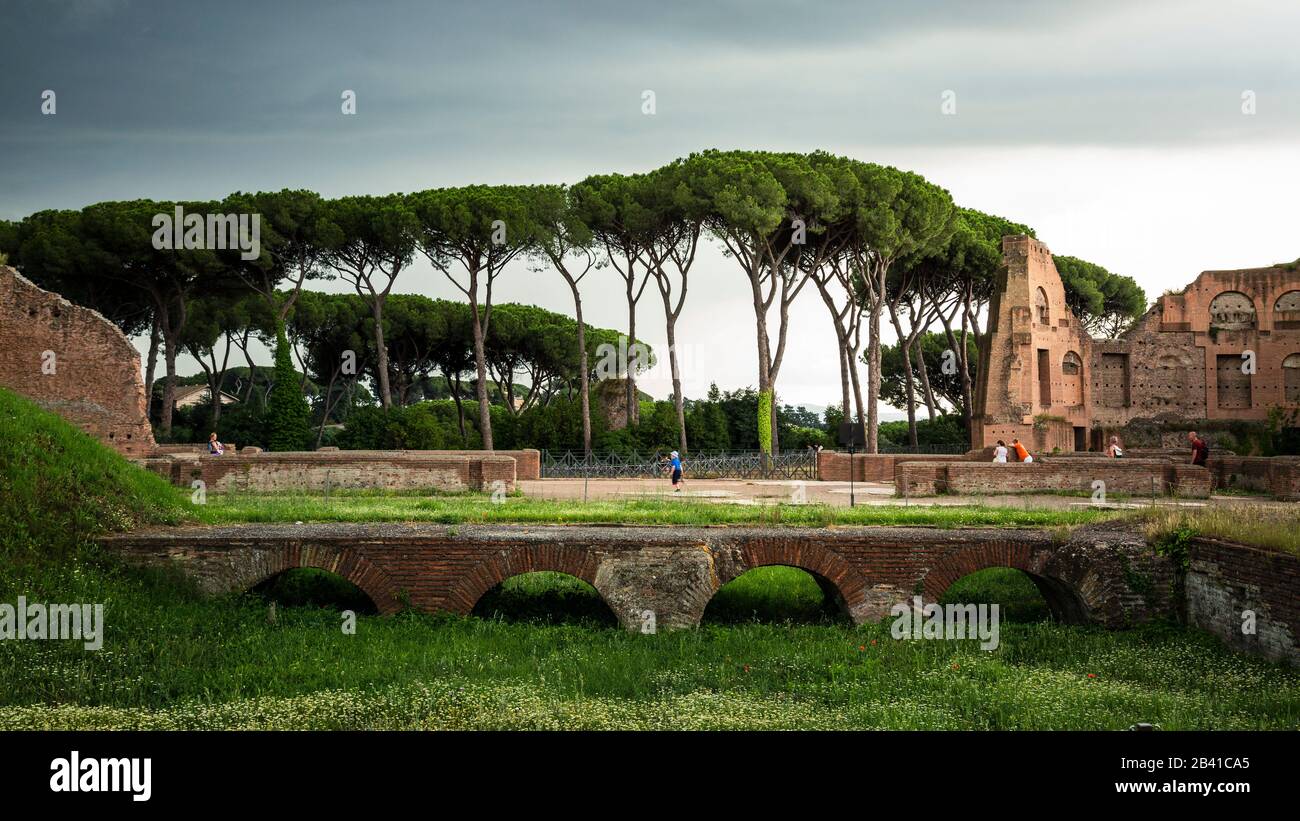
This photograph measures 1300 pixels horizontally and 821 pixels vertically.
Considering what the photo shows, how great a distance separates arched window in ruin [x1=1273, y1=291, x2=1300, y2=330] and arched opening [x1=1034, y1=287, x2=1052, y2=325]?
7.70 m

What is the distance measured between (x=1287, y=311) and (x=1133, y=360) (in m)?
5.24

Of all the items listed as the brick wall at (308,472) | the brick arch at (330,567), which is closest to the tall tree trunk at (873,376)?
the brick wall at (308,472)

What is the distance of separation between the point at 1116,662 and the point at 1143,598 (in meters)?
1.80

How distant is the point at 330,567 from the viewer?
11.9 meters

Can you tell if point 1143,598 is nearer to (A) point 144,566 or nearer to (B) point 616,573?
(B) point 616,573

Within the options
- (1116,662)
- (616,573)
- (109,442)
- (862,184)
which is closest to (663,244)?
(862,184)

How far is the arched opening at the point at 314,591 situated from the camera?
13102 mm

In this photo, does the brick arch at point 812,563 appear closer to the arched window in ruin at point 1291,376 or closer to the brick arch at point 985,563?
the brick arch at point 985,563

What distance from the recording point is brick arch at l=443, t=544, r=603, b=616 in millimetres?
11930

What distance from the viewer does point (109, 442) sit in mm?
22453

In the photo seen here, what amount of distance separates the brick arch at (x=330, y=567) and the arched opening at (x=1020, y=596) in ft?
21.5

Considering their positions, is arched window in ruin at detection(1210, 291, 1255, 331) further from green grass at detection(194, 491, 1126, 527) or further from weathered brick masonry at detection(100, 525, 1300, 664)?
weathered brick masonry at detection(100, 525, 1300, 664)

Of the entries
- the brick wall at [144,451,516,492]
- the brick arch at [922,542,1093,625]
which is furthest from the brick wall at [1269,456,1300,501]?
the brick wall at [144,451,516,492]

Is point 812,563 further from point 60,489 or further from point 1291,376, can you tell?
point 1291,376
